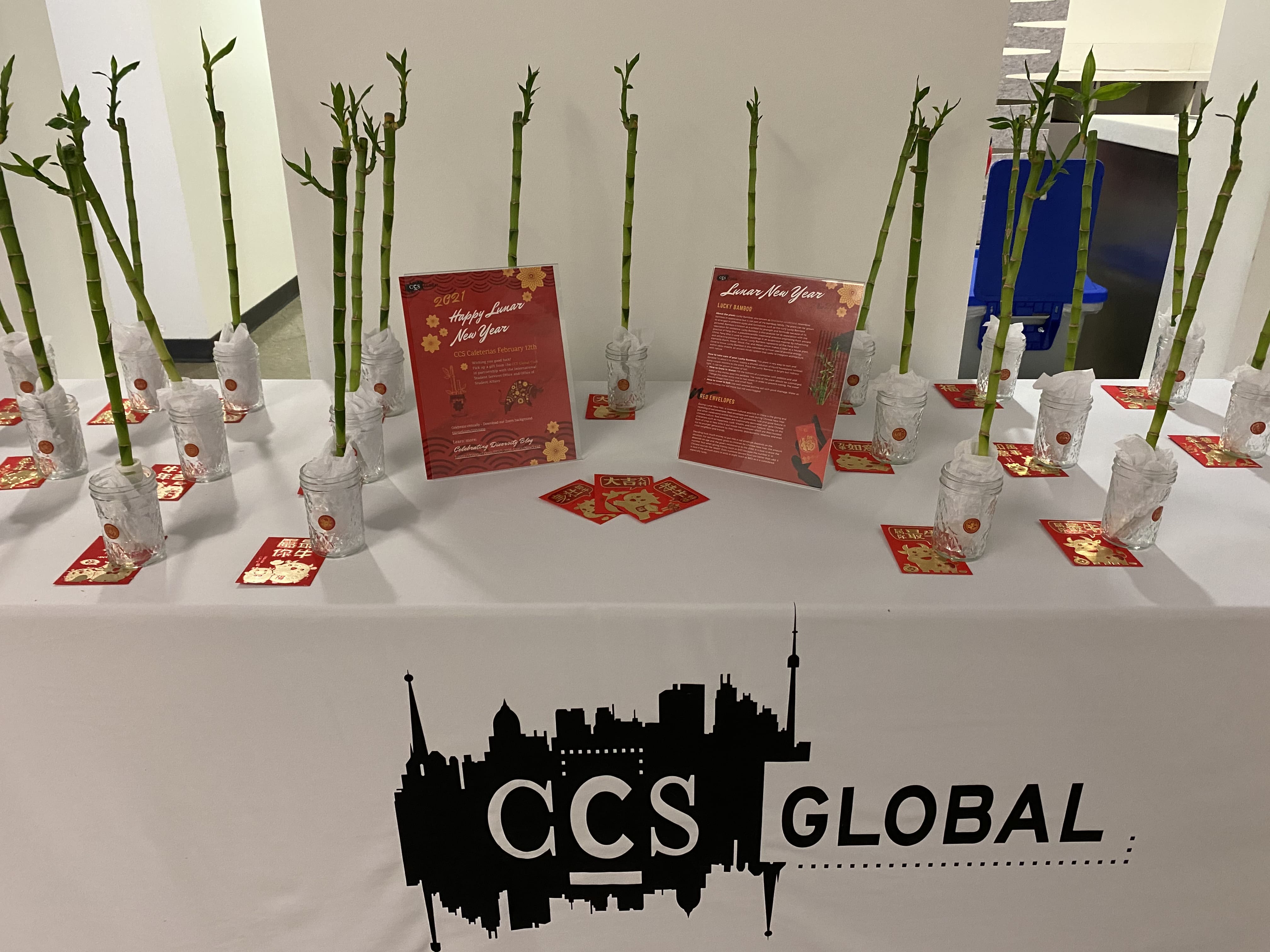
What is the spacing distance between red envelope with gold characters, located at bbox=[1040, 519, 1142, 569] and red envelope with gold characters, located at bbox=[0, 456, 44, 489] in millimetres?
1386

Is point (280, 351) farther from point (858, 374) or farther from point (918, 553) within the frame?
point (918, 553)

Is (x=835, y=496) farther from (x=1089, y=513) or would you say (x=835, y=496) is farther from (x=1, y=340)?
(x=1, y=340)

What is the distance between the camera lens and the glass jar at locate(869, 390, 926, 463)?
1.32 m

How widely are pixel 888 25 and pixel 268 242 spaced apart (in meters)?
4.05

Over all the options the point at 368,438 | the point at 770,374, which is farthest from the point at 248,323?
the point at 770,374

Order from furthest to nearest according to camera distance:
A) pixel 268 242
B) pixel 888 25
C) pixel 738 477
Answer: pixel 268 242 < pixel 888 25 < pixel 738 477

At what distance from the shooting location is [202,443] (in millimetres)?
1270

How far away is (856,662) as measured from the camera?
1.04 meters

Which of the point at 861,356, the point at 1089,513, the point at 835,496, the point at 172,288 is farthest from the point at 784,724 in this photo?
the point at 172,288

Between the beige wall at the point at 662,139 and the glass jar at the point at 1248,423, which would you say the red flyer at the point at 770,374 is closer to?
the beige wall at the point at 662,139

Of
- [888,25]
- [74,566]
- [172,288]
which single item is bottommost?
[172,288]

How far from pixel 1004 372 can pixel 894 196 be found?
1.21ft

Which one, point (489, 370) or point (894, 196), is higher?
point (894, 196)

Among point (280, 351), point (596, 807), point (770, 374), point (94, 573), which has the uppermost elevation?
point (770, 374)
